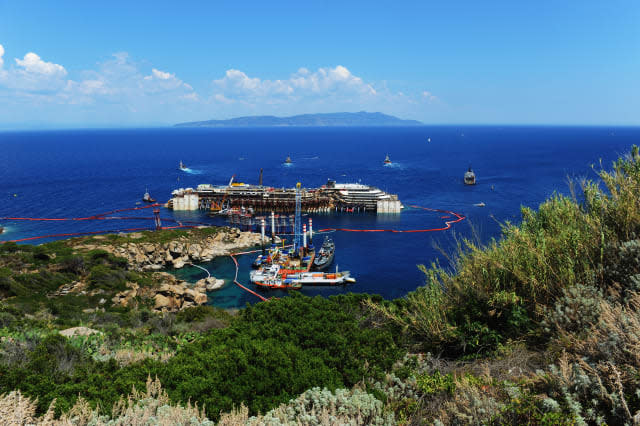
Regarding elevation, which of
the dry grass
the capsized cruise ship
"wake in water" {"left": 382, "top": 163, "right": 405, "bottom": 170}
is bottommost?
the capsized cruise ship

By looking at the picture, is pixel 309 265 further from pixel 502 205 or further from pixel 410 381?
pixel 502 205

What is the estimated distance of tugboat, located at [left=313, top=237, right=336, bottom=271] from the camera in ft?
141

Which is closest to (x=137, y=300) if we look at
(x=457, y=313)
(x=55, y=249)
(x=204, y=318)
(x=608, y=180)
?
(x=204, y=318)

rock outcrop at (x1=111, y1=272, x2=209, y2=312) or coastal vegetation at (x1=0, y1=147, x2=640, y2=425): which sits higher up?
coastal vegetation at (x1=0, y1=147, x2=640, y2=425)

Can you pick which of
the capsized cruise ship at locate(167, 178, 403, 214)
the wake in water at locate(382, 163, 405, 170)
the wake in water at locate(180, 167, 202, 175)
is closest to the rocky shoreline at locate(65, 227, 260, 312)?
the capsized cruise ship at locate(167, 178, 403, 214)

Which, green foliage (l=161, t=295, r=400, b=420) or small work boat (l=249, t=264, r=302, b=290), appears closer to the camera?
green foliage (l=161, t=295, r=400, b=420)

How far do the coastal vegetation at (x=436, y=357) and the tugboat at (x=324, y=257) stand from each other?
2838cm

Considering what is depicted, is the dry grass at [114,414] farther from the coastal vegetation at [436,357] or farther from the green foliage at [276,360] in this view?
the green foliage at [276,360]

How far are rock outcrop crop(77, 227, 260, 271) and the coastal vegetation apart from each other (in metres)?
28.5

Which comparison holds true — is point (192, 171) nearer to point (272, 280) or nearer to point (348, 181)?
point (348, 181)

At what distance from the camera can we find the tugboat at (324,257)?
4297 cm

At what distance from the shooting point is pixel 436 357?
1033 centimetres

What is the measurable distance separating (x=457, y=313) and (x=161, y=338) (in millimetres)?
13357

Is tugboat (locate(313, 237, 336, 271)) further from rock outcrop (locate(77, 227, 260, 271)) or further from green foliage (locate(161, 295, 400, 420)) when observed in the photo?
green foliage (locate(161, 295, 400, 420))
